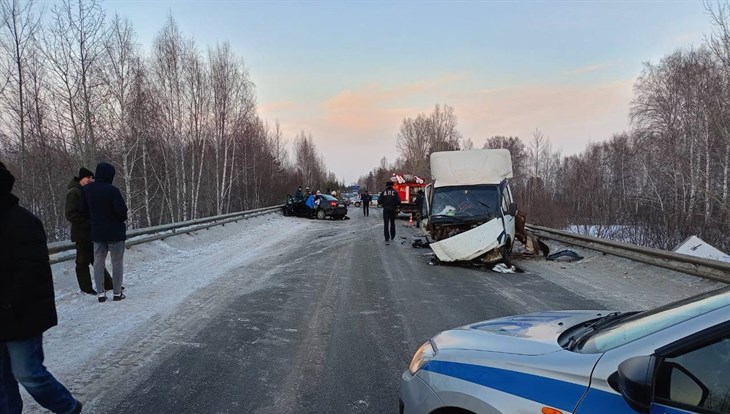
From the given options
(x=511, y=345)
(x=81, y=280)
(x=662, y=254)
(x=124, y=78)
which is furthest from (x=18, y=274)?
(x=124, y=78)

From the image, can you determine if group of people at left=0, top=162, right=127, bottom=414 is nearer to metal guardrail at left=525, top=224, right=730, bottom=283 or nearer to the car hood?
the car hood

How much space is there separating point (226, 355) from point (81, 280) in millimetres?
3942

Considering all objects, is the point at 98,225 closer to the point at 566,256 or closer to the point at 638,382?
the point at 638,382

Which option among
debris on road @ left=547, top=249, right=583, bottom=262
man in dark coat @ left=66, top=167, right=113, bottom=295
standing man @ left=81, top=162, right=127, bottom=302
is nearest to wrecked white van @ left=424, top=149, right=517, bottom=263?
debris on road @ left=547, top=249, right=583, bottom=262

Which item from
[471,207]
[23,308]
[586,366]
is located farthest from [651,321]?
[471,207]

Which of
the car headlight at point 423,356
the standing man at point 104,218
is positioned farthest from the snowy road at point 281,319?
the car headlight at point 423,356

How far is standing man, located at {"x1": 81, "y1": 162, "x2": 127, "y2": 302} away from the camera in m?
6.58

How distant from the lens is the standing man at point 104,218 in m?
6.58

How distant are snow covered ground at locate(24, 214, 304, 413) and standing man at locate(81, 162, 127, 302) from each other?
0.51 m

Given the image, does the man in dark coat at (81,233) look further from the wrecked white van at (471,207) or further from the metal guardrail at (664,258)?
the metal guardrail at (664,258)

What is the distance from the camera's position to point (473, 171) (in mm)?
12758

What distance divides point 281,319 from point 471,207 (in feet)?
23.5

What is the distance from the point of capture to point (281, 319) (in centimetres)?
596

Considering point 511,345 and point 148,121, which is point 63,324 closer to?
point 511,345
